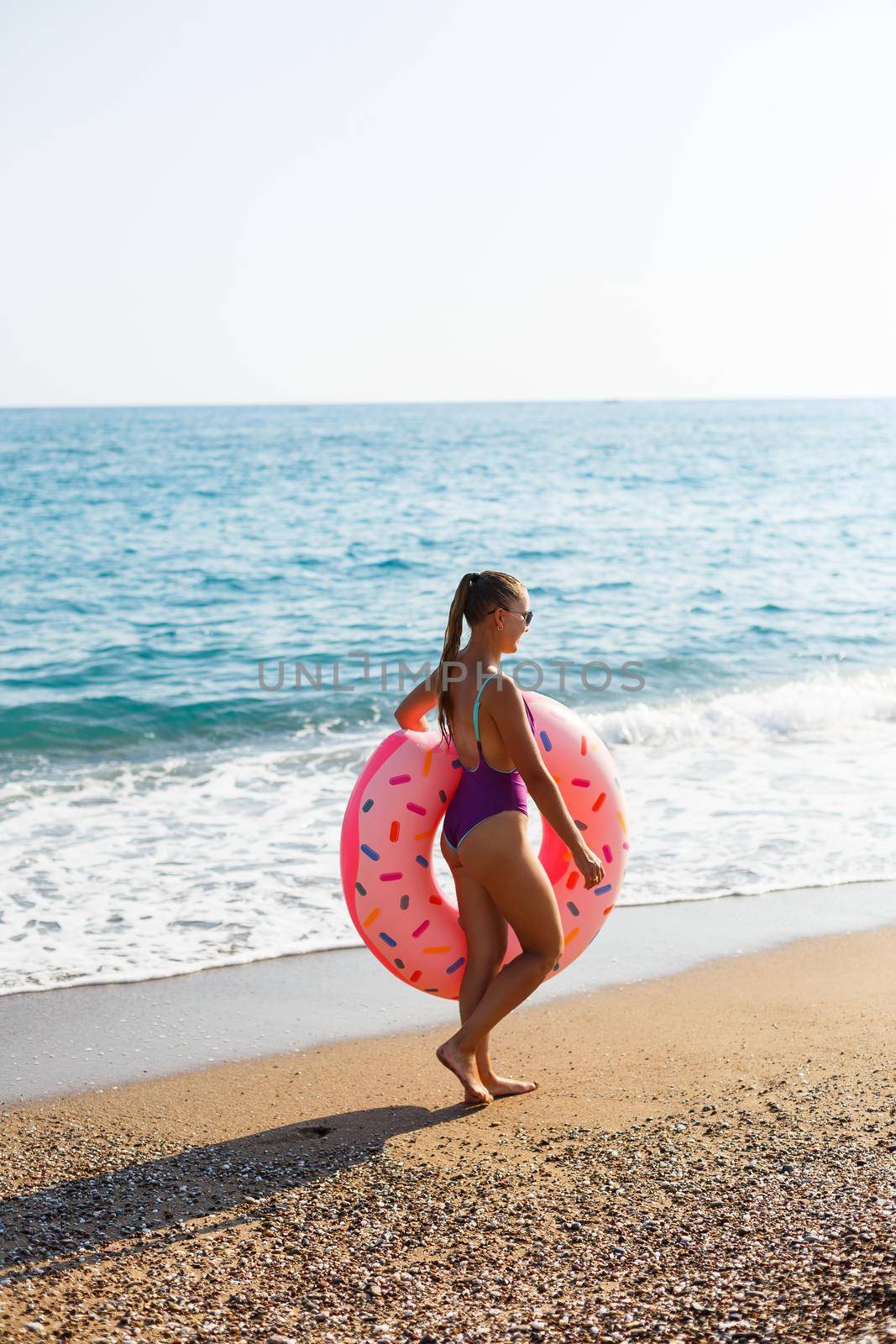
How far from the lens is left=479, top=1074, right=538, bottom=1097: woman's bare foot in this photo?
3822mm

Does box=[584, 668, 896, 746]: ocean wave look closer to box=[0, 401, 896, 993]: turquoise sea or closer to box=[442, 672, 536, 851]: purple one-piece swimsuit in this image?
box=[0, 401, 896, 993]: turquoise sea

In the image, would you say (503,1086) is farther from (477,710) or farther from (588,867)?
(477,710)

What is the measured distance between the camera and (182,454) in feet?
139

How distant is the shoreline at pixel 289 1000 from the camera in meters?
4.22

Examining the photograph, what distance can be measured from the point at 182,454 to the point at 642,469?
1722cm

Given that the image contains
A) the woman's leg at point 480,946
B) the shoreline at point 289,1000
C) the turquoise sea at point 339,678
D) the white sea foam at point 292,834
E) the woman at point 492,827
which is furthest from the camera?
the turquoise sea at point 339,678

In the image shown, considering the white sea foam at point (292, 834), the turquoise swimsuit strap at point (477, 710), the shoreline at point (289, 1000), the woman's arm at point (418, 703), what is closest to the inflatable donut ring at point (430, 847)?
the woman's arm at point (418, 703)

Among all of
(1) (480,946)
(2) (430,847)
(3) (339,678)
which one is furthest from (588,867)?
(3) (339,678)

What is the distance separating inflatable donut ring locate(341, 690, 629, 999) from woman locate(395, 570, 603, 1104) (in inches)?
4.4

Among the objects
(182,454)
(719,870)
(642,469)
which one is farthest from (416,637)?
(182,454)

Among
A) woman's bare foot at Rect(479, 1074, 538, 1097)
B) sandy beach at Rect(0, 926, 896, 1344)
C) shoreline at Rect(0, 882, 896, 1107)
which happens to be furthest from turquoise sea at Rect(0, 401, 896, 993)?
woman's bare foot at Rect(479, 1074, 538, 1097)

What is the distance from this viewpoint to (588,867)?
3.66 m

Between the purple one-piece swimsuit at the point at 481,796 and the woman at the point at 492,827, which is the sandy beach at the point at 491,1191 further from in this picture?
the purple one-piece swimsuit at the point at 481,796

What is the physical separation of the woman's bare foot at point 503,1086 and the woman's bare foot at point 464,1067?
0.08m
